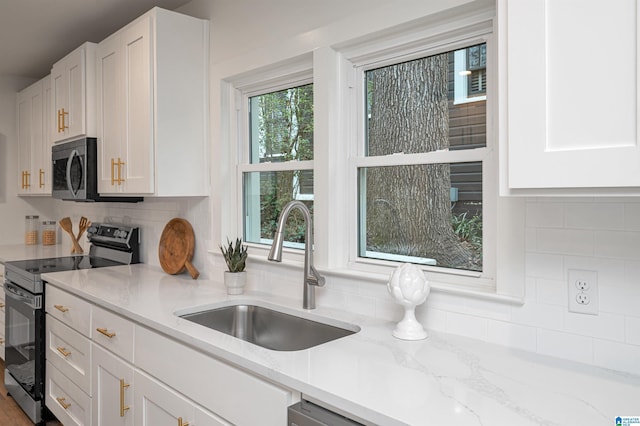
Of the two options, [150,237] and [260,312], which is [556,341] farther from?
[150,237]

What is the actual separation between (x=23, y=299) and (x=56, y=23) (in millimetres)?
1778

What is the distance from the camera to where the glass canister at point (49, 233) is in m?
4.57

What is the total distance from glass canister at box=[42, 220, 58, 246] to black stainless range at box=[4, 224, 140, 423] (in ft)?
3.89

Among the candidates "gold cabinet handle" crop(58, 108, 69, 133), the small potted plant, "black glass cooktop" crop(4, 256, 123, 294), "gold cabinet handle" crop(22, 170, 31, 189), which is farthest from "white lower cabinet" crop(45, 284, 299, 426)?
"gold cabinet handle" crop(22, 170, 31, 189)

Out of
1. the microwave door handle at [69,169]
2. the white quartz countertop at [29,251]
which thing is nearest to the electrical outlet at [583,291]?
the microwave door handle at [69,169]

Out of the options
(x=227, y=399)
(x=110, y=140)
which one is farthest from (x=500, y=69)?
(x=110, y=140)

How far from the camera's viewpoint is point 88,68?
3111 mm

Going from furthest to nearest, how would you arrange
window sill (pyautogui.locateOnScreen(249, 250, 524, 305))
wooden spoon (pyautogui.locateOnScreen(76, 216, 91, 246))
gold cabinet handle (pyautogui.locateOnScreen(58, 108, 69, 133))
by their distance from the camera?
wooden spoon (pyautogui.locateOnScreen(76, 216, 91, 246)), gold cabinet handle (pyautogui.locateOnScreen(58, 108, 69, 133)), window sill (pyautogui.locateOnScreen(249, 250, 524, 305))

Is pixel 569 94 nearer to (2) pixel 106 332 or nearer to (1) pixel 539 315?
(1) pixel 539 315

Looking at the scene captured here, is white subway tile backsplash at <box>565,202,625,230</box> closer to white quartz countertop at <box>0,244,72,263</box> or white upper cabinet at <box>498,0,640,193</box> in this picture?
white upper cabinet at <box>498,0,640,193</box>

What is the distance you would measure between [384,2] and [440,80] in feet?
1.16

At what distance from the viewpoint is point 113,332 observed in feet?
7.02

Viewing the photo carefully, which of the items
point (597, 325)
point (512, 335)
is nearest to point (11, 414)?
point (512, 335)

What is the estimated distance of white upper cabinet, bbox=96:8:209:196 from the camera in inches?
101
